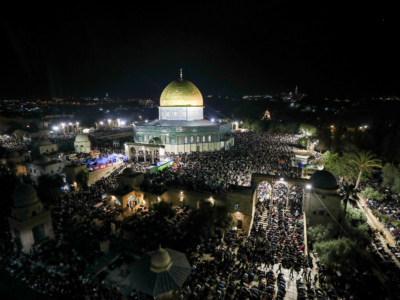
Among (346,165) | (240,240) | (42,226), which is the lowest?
(240,240)

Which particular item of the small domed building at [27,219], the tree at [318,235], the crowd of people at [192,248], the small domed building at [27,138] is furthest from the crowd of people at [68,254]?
the small domed building at [27,138]

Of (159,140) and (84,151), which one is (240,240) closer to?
(159,140)

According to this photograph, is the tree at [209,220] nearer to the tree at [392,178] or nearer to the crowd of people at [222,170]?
the crowd of people at [222,170]

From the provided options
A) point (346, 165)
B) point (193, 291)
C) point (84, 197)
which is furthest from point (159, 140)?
point (193, 291)

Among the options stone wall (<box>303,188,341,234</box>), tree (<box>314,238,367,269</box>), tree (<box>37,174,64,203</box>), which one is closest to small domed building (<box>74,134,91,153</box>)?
tree (<box>37,174,64,203</box>)

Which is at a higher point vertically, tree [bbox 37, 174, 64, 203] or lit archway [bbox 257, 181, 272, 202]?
tree [bbox 37, 174, 64, 203]

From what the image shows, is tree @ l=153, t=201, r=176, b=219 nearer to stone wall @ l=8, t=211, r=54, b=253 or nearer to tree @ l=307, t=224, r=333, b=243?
Result: stone wall @ l=8, t=211, r=54, b=253

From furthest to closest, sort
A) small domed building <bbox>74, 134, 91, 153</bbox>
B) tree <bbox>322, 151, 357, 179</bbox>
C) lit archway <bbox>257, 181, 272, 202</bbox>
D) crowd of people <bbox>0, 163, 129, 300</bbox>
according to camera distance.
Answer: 1. small domed building <bbox>74, 134, 91, 153</bbox>
2. tree <bbox>322, 151, 357, 179</bbox>
3. lit archway <bbox>257, 181, 272, 202</bbox>
4. crowd of people <bbox>0, 163, 129, 300</bbox>
